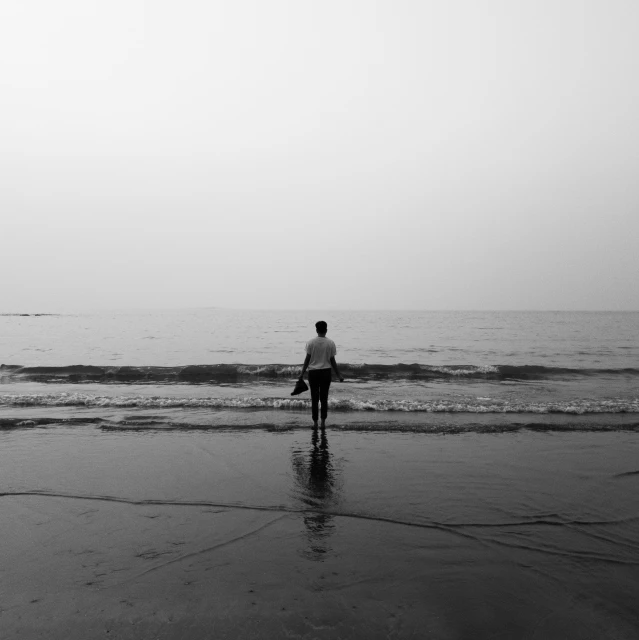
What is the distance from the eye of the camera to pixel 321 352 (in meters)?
9.18

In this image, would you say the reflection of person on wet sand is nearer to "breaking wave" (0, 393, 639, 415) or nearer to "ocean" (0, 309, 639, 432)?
"ocean" (0, 309, 639, 432)

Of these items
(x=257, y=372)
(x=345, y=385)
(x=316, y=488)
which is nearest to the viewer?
(x=316, y=488)

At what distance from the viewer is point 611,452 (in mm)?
7410

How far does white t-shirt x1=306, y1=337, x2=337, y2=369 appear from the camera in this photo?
30.0 feet

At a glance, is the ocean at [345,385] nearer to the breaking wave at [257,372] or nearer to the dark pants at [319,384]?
the breaking wave at [257,372]

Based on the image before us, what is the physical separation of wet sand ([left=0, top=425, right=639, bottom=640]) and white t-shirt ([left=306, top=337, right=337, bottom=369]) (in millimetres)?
2077

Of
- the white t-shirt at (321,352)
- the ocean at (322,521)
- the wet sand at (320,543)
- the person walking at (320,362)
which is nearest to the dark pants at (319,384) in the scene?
the person walking at (320,362)

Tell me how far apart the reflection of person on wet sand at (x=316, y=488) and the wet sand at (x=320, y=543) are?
29mm

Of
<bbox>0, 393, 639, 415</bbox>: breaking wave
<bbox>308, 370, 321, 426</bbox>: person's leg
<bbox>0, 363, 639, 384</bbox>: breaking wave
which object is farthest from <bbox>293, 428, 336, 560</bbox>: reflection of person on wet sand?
<bbox>0, 363, 639, 384</bbox>: breaking wave

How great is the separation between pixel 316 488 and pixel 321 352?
3.64 metres

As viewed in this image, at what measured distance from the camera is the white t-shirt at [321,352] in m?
9.16

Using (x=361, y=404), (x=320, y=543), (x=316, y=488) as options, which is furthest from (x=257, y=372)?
(x=320, y=543)

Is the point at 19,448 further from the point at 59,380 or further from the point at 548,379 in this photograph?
the point at 548,379

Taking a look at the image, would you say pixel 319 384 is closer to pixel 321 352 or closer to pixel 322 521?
pixel 321 352
